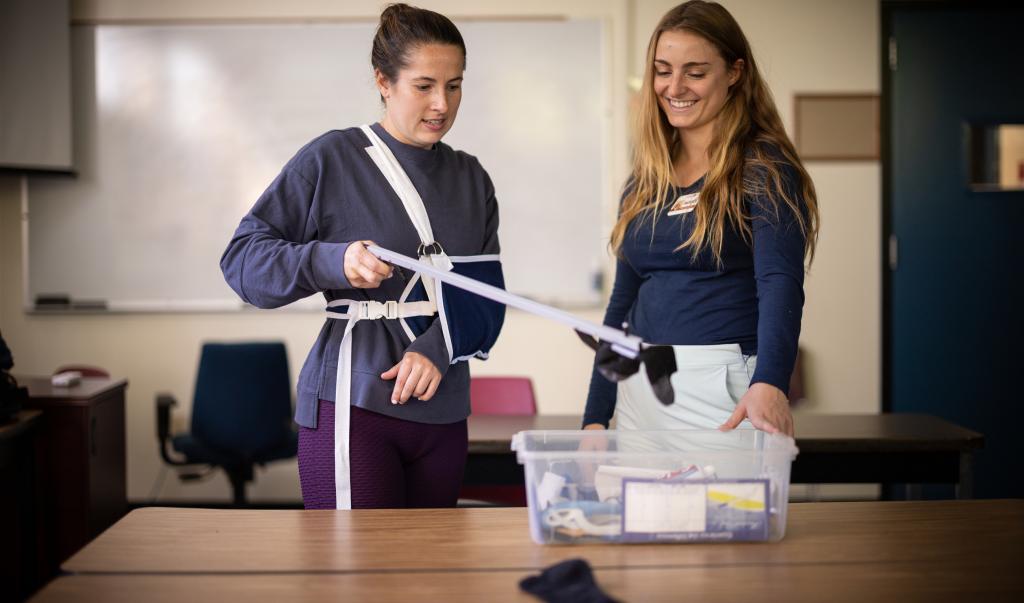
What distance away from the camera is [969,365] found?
4699 millimetres

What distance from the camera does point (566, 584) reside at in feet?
3.98

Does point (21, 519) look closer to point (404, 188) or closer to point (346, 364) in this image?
point (346, 364)

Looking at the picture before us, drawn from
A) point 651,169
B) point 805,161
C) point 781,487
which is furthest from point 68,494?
point 805,161

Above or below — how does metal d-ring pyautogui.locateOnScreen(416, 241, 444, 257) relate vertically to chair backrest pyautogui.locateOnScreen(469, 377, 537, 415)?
above

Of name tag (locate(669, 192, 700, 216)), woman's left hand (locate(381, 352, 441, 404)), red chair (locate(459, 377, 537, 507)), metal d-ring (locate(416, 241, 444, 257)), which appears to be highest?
name tag (locate(669, 192, 700, 216))

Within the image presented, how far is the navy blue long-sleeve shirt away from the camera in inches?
65.7

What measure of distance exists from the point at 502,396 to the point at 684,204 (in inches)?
65.4

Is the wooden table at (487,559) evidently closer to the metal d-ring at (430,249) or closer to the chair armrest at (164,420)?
the metal d-ring at (430,249)

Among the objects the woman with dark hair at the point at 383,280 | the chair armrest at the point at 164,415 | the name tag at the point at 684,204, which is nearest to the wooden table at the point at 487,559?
the woman with dark hair at the point at 383,280

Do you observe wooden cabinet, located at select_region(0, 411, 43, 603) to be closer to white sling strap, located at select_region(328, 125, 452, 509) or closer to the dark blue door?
white sling strap, located at select_region(328, 125, 452, 509)

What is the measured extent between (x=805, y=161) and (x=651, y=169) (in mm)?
3004

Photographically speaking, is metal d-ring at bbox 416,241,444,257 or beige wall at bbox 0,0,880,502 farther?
beige wall at bbox 0,0,880,502

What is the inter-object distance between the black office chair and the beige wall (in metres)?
0.54

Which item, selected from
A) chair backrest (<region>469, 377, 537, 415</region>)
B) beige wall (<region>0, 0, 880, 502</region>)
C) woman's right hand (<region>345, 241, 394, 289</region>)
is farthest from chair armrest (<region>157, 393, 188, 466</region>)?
woman's right hand (<region>345, 241, 394, 289</region>)
